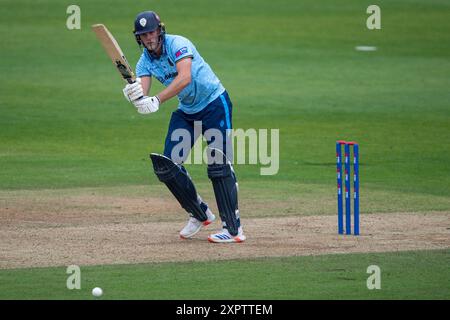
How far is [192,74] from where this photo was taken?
10328 millimetres

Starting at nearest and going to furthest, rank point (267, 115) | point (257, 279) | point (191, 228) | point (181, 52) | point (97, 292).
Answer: point (97, 292) → point (257, 279) → point (181, 52) → point (191, 228) → point (267, 115)

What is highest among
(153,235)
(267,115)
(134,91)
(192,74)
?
(267,115)

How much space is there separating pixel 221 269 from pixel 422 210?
3.69 m

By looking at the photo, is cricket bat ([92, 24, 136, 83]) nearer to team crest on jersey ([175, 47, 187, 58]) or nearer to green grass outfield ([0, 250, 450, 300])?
team crest on jersey ([175, 47, 187, 58])

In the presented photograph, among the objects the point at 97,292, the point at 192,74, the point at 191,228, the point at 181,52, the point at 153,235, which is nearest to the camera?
the point at 97,292

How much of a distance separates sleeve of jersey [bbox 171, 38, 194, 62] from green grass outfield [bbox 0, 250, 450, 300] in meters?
1.96

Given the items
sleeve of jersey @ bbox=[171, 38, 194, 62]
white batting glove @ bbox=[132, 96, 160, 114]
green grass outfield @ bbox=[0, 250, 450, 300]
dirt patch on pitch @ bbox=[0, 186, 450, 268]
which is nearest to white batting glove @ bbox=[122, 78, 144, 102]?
white batting glove @ bbox=[132, 96, 160, 114]

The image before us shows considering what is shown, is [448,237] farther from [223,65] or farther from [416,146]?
[223,65]

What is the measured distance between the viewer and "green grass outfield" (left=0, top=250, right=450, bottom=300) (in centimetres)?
830

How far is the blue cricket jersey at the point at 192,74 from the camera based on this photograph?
1025 cm

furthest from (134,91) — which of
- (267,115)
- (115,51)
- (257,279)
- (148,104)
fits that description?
(267,115)

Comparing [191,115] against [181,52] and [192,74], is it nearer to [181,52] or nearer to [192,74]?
[192,74]

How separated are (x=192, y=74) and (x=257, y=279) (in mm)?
2378
